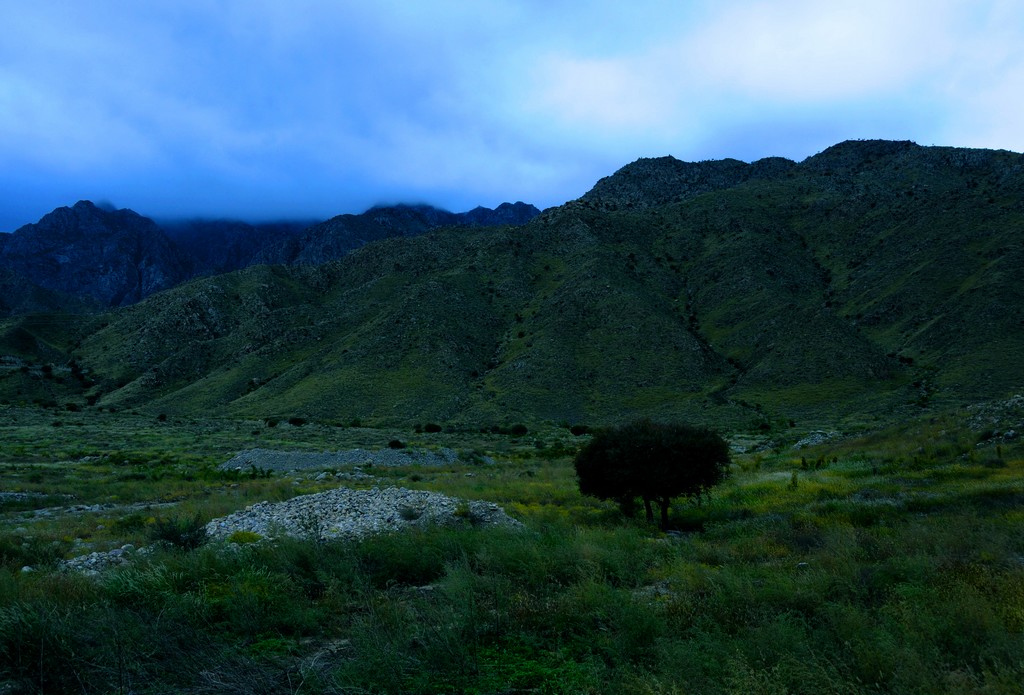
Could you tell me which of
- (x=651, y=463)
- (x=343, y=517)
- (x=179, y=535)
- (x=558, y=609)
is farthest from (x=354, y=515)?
(x=651, y=463)

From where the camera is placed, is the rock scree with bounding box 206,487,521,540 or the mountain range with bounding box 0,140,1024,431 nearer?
the rock scree with bounding box 206,487,521,540

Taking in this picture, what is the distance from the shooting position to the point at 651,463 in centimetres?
1822

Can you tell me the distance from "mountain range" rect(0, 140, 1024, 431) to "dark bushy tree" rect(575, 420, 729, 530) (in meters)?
42.0

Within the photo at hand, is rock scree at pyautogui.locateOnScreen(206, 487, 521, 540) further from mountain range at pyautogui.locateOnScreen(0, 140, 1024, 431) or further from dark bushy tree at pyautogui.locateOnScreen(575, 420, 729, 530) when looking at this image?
mountain range at pyautogui.locateOnScreen(0, 140, 1024, 431)

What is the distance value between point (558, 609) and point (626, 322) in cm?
7853

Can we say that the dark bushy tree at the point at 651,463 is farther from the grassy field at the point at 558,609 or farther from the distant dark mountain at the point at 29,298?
the distant dark mountain at the point at 29,298

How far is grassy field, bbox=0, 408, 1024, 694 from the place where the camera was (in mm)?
5875

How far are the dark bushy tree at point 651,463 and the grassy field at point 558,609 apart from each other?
1.93m

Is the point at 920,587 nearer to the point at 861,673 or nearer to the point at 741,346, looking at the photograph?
the point at 861,673

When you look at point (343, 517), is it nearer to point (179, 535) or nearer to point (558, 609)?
point (179, 535)

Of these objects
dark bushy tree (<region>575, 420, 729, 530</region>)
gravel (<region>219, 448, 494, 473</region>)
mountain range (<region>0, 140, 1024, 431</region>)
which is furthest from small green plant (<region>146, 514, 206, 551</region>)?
mountain range (<region>0, 140, 1024, 431</region>)

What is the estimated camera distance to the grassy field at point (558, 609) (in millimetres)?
5875

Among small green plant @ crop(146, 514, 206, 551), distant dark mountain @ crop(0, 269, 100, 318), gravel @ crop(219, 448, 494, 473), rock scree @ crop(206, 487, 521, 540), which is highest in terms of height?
distant dark mountain @ crop(0, 269, 100, 318)

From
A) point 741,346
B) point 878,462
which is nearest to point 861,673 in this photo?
point 878,462
